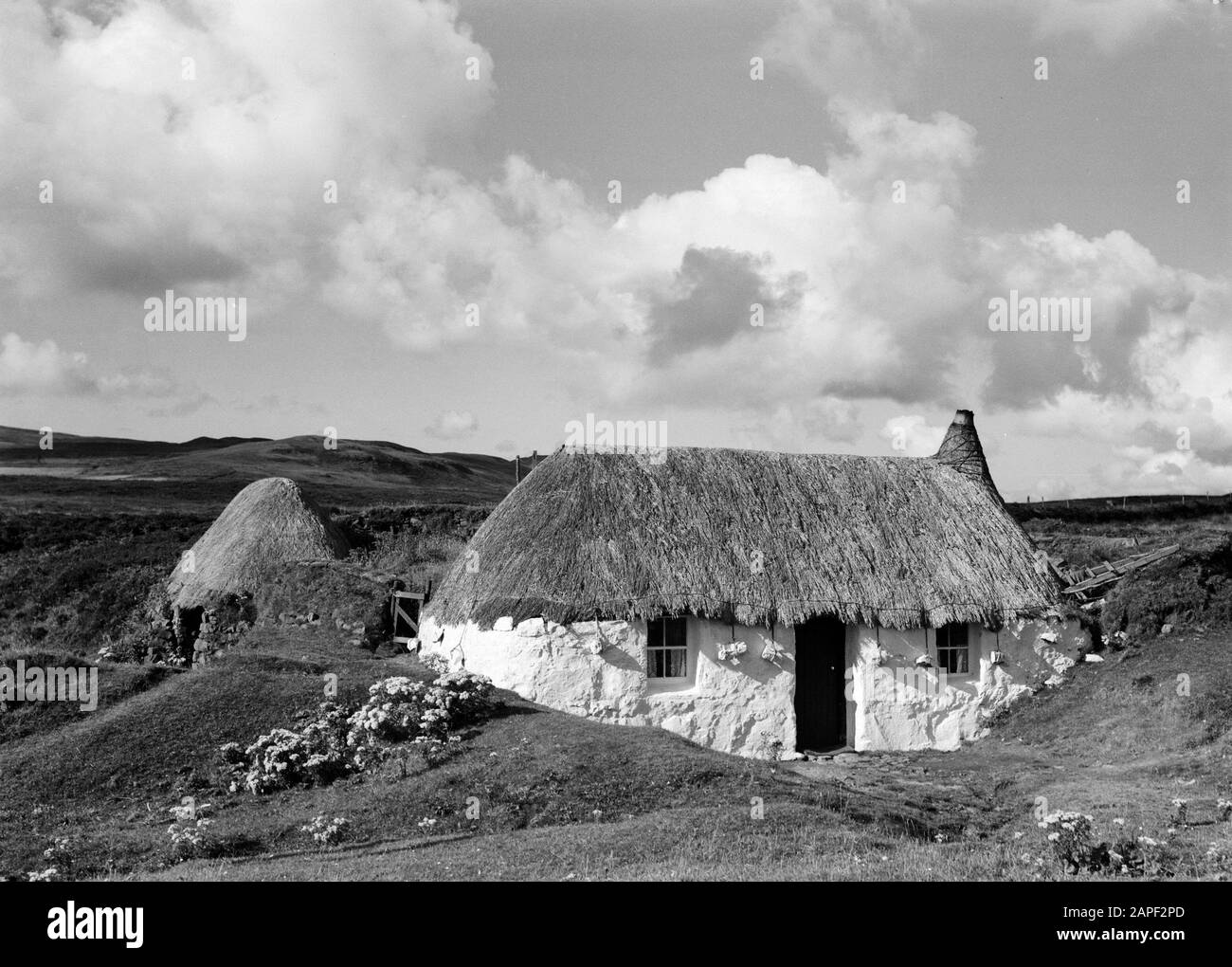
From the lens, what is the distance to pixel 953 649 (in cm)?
2214

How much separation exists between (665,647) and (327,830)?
28.6ft

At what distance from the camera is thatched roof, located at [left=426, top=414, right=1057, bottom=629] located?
67.6 feet

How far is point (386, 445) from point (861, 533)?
9800 cm

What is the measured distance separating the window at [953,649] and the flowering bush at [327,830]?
518 inches

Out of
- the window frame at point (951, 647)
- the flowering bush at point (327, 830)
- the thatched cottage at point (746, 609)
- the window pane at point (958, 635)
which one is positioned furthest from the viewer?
the window pane at point (958, 635)

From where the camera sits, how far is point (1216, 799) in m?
14.7

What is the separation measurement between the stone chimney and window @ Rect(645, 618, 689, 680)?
32.0 ft

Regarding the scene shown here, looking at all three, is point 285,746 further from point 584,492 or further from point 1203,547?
point 1203,547

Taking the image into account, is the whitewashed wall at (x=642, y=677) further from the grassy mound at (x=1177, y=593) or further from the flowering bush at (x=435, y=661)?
the grassy mound at (x=1177, y=593)

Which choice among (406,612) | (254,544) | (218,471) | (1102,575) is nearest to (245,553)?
(254,544)

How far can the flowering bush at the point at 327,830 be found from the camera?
13109 millimetres

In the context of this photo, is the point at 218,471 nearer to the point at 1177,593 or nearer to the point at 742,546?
the point at 742,546

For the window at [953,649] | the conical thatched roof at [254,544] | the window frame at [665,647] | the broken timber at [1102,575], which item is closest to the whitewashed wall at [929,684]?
the window at [953,649]
